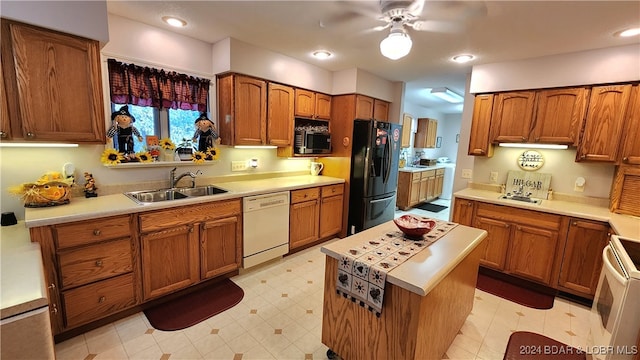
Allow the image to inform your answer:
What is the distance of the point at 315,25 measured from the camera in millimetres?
2332

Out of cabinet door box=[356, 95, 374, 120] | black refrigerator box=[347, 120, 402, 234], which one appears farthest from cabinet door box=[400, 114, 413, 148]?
cabinet door box=[356, 95, 374, 120]

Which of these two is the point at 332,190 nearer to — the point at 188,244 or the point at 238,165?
the point at 238,165

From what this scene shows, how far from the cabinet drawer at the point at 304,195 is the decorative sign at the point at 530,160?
2.43m

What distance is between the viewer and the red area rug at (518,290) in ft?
8.58

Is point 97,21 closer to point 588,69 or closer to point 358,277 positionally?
point 358,277

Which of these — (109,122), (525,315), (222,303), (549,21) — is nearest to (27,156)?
(109,122)

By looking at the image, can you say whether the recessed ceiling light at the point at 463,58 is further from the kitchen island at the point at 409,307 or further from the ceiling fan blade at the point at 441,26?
the kitchen island at the point at 409,307

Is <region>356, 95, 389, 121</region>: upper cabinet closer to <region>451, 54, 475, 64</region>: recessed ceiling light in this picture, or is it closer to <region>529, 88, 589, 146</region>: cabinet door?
<region>451, 54, 475, 64</region>: recessed ceiling light

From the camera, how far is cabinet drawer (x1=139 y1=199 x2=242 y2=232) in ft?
7.00

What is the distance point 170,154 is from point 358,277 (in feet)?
7.31

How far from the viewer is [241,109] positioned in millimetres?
2961

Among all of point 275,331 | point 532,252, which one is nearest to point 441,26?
point 532,252

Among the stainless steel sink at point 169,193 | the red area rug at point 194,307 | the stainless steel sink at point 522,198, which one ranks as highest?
the stainless steel sink at point 522,198

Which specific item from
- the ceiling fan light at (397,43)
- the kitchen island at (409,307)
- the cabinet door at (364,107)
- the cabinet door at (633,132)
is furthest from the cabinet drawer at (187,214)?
the cabinet door at (633,132)
